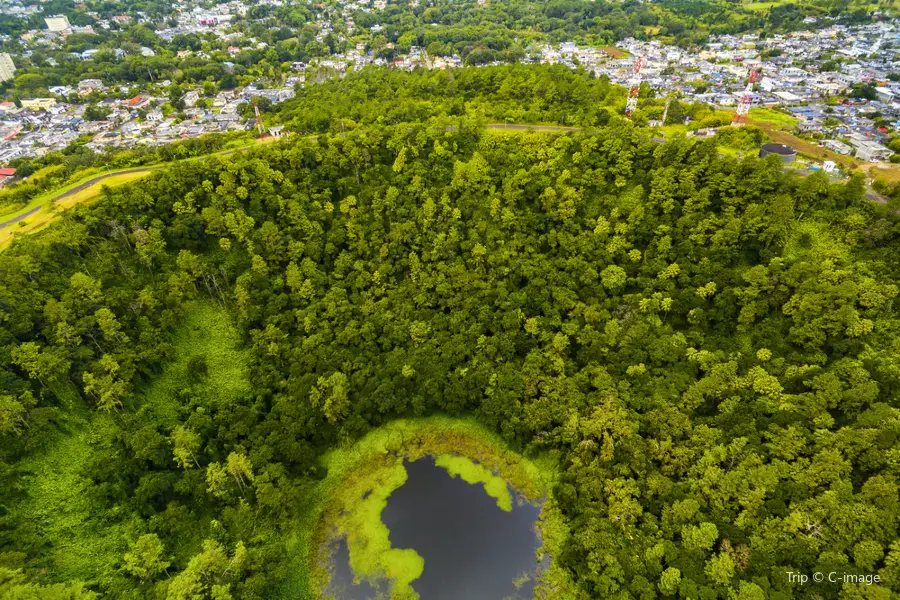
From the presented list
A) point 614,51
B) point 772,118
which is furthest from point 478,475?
point 614,51

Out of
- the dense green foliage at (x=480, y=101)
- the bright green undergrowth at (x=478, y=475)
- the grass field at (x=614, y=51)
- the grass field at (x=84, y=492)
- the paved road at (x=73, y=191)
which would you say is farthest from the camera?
the grass field at (x=614, y=51)

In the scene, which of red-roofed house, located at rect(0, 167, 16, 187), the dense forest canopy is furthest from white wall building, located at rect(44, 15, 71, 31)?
the dense forest canopy

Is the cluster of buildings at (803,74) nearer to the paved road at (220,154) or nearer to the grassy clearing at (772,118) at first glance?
the grassy clearing at (772,118)

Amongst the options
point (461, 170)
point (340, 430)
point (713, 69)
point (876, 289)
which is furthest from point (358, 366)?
point (713, 69)

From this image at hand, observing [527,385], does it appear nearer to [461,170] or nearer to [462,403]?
[462,403]

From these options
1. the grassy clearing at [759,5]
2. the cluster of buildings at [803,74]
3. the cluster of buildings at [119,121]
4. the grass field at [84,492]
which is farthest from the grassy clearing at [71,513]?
the grassy clearing at [759,5]

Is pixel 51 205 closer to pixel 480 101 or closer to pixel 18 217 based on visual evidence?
pixel 18 217
